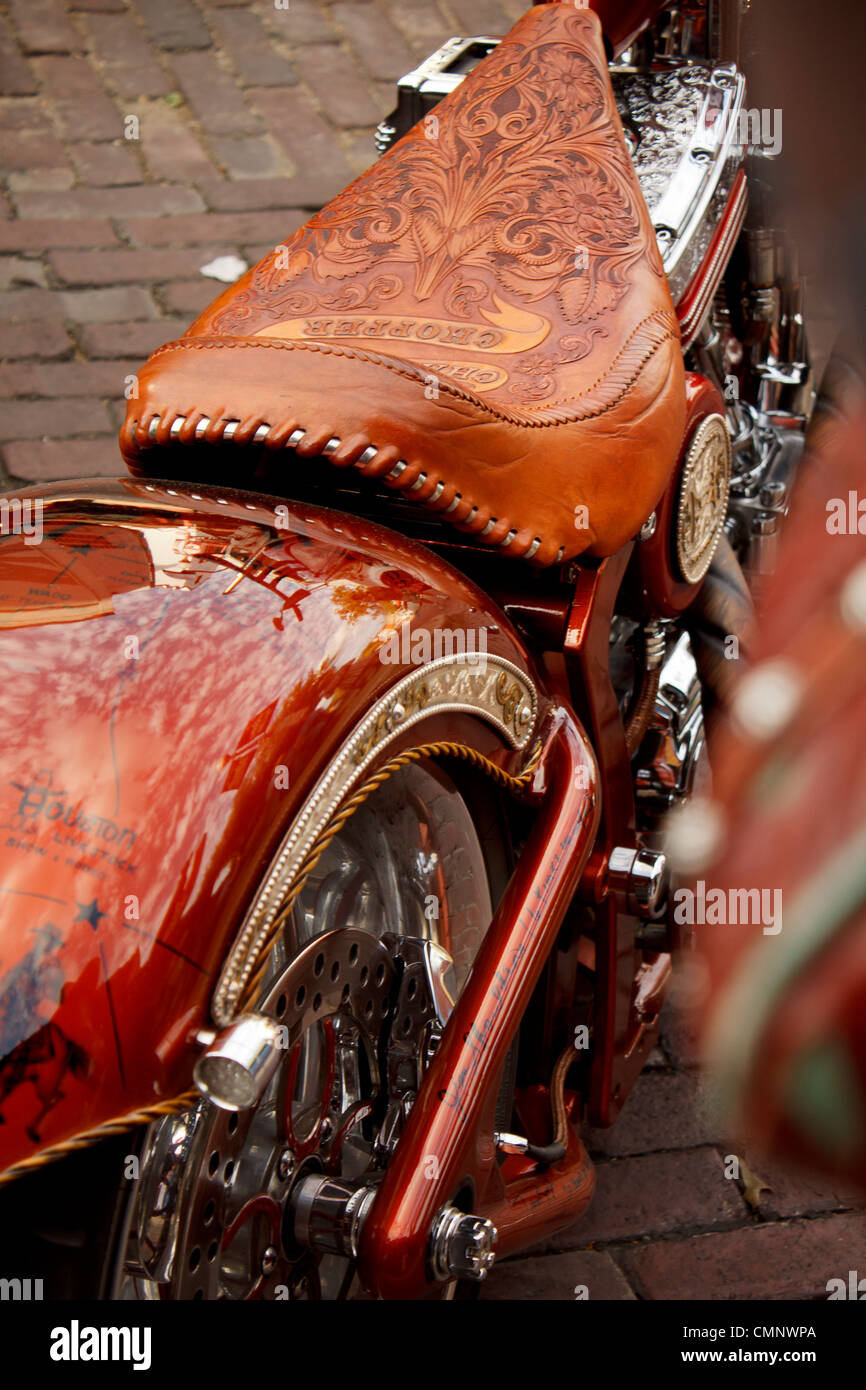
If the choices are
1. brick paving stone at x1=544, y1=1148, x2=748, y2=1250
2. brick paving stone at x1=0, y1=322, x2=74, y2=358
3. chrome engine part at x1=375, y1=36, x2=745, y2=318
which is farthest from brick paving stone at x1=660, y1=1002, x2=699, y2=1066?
brick paving stone at x1=0, y1=322, x2=74, y2=358

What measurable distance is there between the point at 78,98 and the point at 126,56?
1.07 feet

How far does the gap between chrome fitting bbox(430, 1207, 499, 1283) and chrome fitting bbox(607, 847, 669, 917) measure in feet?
1.68

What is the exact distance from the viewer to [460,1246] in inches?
48.6

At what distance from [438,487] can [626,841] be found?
63 cm

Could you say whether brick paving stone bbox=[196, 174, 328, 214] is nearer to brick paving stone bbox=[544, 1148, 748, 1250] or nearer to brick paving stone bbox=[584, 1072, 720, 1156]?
brick paving stone bbox=[584, 1072, 720, 1156]

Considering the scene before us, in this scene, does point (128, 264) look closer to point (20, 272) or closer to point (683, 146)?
point (20, 272)

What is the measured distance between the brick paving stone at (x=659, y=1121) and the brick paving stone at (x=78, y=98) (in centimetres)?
358

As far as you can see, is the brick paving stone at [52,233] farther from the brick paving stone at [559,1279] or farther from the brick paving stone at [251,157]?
the brick paving stone at [559,1279]

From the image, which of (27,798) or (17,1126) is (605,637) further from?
(17,1126)

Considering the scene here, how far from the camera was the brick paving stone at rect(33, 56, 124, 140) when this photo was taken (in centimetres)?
446

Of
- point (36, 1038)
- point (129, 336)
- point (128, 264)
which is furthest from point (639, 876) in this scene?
point (128, 264)

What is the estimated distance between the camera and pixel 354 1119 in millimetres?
1408
